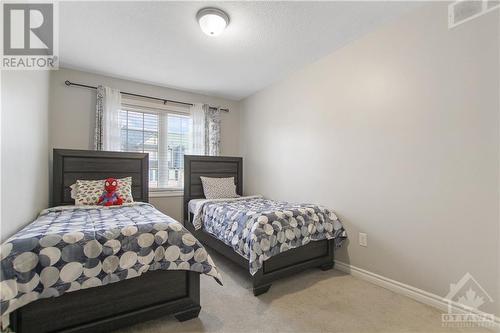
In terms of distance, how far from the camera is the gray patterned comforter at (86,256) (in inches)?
48.9

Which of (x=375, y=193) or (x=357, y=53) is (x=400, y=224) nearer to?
(x=375, y=193)

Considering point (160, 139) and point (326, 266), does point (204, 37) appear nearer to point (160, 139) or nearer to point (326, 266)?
point (160, 139)

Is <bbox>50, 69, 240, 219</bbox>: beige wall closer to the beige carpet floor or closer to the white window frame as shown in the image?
the white window frame

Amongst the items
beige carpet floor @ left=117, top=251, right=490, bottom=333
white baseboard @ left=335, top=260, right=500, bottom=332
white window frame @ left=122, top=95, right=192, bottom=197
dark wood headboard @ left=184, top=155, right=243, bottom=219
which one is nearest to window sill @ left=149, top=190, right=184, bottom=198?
white window frame @ left=122, top=95, right=192, bottom=197

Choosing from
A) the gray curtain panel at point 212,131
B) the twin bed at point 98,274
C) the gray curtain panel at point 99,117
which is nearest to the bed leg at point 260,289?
the twin bed at point 98,274

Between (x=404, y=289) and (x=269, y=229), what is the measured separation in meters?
1.24

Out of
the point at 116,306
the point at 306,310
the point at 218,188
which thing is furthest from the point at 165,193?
the point at 306,310

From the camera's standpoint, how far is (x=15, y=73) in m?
1.70

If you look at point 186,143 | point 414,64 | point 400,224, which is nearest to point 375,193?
point 400,224

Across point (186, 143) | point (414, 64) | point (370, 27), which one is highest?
point (370, 27)

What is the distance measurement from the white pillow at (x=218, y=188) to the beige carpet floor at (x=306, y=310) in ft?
4.76

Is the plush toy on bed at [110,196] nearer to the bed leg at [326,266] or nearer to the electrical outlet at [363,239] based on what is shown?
the bed leg at [326,266]

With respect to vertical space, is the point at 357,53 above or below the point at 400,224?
above

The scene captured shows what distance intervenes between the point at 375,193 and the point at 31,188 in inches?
124
